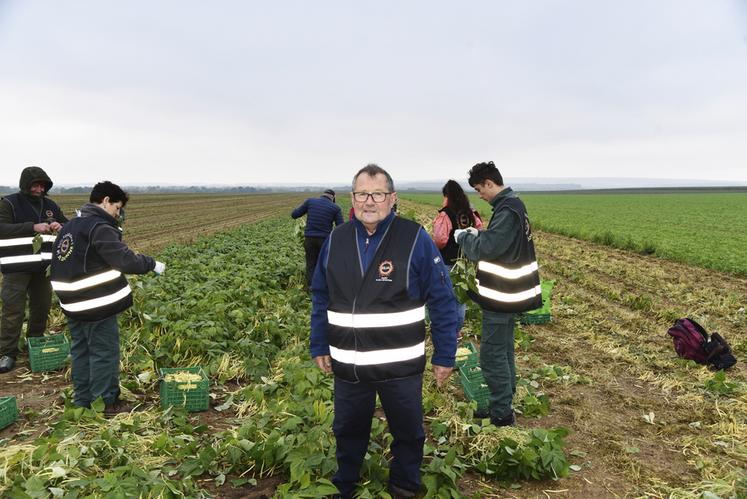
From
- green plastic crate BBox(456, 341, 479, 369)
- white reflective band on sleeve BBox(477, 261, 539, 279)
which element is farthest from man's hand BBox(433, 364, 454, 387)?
green plastic crate BBox(456, 341, 479, 369)

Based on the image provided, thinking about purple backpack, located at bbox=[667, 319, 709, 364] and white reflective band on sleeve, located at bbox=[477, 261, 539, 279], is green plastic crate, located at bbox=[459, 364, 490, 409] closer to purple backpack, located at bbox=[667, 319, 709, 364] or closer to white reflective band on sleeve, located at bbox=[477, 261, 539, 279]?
white reflective band on sleeve, located at bbox=[477, 261, 539, 279]

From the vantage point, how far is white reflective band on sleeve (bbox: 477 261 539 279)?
421 centimetres

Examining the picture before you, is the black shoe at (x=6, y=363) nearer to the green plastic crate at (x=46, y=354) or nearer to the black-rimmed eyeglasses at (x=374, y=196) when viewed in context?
the green plastic crate at (x=46, y=354)

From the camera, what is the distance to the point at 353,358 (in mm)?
2973

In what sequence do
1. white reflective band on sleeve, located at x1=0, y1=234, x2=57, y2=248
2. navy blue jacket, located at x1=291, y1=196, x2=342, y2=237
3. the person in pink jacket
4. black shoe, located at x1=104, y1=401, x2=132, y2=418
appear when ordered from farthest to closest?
navy blue jacket, located at x1=291, y1=196, x2=342, y2=237
white reflective band on sleeve, located at x1=0, y1=234, x2=57, y2=248
the person in pink jacket
black shoe, located at x1=104, y1=401, x2=132, y2=418

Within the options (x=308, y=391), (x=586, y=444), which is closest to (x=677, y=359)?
(x=586, y=444)

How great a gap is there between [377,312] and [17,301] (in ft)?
18.0

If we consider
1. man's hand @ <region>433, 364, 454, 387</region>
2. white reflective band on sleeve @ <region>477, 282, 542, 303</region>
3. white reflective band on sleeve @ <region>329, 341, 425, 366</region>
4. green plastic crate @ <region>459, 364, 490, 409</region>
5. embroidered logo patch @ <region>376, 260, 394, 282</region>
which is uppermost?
embroidered logo patch @ <region>376, 260, 394, 282</region>

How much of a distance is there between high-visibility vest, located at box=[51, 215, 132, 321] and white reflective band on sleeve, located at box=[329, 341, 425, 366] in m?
2.78

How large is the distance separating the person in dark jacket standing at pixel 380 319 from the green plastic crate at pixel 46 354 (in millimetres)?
4575

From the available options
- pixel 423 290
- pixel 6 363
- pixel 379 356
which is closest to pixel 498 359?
pixel 423 290

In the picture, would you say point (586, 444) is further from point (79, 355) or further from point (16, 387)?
point (16, 387)

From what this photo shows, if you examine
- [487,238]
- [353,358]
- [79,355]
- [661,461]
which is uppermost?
[487,238]

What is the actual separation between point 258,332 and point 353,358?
426cm
